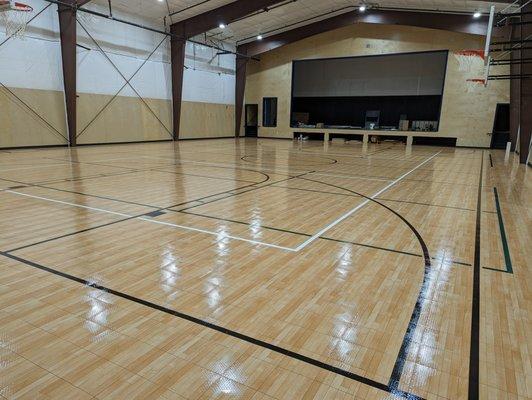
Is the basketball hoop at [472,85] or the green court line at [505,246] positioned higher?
the basketball hoop at [472,85]

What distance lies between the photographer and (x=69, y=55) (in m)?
13.4

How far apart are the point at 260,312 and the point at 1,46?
14.0 m

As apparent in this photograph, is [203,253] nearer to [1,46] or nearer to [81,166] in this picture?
[81,166]

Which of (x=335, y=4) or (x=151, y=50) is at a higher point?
(x=335, y=4)

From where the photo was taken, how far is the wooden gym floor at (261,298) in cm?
192

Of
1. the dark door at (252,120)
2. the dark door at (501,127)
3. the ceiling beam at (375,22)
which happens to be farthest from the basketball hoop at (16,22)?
the dark door at (501,127)

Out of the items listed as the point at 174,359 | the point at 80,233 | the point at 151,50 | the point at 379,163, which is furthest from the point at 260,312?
the point at 151,50

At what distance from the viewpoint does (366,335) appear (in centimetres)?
232

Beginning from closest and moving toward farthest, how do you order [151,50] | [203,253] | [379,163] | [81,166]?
[203,253]
[81,166]
[379,163]
[151,50]

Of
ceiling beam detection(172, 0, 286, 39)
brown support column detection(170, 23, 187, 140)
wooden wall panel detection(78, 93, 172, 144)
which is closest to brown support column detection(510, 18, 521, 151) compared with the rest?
ceiling beam detection(172, 0, 286, 39)

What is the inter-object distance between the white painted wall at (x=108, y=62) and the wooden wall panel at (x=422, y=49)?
159 inches

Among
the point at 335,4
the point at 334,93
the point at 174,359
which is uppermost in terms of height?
the point at 335,4

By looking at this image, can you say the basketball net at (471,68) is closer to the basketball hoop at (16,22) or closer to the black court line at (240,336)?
the basketball hoop at (16,22)

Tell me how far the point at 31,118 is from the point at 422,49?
1849 centimetres
